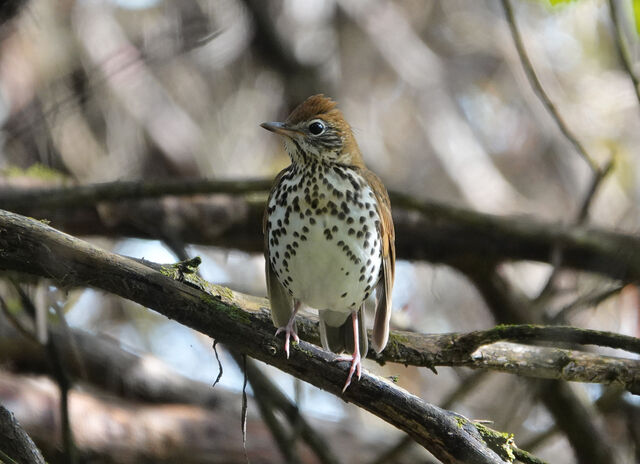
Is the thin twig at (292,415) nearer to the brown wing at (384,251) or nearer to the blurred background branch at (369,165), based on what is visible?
the blurred background branch at (369,165)

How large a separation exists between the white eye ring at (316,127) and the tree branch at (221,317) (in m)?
1.33

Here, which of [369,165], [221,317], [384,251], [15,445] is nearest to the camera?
[15,445]

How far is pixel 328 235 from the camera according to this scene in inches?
139

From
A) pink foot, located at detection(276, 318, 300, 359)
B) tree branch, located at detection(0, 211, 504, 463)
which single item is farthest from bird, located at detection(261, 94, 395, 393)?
tree branch, located at detection(0, 211, 504, 463)

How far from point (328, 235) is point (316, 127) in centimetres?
68

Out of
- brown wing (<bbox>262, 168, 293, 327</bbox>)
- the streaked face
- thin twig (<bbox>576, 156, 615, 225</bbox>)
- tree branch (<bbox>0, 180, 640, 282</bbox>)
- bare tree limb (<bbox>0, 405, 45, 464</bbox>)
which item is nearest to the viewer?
bare tree limb (<bbox>0, 405, 45, 464</bbox>)

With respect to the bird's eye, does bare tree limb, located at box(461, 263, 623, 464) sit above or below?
below

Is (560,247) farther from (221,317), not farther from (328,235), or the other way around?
(221,317)

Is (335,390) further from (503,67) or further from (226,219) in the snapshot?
(503,67)

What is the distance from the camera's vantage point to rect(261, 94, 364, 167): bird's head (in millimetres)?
3838

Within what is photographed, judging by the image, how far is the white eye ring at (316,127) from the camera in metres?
3.91

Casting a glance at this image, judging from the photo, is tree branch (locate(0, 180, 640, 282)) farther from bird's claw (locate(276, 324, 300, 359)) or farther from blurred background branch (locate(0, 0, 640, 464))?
bird's claw (locate(276, 324, 300, 359))

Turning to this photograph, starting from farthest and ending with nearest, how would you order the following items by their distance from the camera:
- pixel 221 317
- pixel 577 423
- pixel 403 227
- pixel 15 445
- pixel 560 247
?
pixel 403 227 → pixel 560 247 → pixel 577 423 → pixel 221 317 → pixel 15 445

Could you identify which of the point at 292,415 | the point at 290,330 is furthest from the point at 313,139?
the point at 292,415
